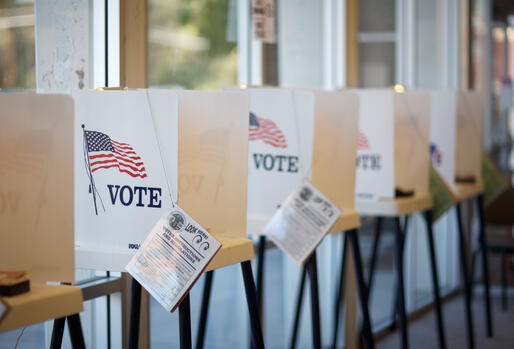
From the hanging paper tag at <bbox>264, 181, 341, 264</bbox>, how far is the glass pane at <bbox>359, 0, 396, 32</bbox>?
6.91 feet

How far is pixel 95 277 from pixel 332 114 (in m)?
0.81

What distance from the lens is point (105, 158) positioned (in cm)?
152

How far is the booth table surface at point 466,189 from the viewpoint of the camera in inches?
116

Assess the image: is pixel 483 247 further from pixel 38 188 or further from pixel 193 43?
pixel 38 188

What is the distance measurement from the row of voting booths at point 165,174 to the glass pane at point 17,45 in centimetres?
32

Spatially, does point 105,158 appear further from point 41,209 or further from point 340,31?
point 340,31

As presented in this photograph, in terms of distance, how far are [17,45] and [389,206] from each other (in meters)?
1.27

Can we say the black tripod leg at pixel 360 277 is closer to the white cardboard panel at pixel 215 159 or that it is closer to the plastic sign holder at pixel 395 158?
the plastic sign holder at pixel 395 158

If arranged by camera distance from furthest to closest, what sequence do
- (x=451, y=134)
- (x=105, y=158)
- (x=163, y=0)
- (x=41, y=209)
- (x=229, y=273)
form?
1. (x=451, y=134)
2. (x=229, y=273)
3. (x=163, y=0)
4. (x=105, y=158)
5. (x=41, y=209)

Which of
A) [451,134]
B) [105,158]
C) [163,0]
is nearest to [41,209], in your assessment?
[105,158]

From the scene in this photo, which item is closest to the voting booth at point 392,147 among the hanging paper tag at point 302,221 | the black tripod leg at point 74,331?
the hanging paper tag at point 302,221

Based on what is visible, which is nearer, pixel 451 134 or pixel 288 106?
pixel 288 106

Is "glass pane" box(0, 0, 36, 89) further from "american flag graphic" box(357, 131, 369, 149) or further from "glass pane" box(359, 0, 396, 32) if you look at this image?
"glass pane" box(359, 0, 396, 32)

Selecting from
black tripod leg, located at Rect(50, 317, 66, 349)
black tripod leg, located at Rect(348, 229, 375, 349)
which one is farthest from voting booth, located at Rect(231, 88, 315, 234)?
black tripod leg, located at Rect(50, 317, 66, 349)
